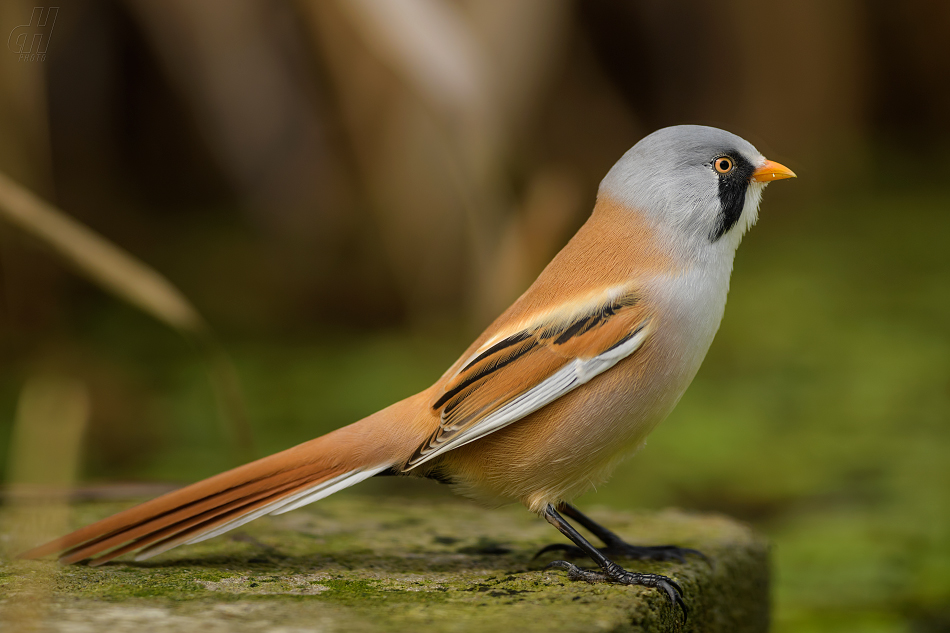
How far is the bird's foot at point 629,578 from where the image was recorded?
74.4 inches

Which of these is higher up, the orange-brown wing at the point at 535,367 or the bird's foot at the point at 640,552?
the orange-brown wing at the point at 535,367

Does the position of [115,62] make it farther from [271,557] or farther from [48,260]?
[271,557]

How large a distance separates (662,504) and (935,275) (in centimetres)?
353

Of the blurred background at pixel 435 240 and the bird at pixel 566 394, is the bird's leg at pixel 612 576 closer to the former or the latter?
the bird at pixel 566 394

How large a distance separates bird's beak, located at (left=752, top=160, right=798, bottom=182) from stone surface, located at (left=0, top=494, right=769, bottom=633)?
916 millimetres

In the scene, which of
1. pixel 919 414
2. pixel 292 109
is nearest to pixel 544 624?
pixel 919 414

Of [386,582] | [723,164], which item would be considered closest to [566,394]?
[386,582]

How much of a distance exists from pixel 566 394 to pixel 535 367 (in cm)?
9

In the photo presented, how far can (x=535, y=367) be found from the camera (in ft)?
6.79

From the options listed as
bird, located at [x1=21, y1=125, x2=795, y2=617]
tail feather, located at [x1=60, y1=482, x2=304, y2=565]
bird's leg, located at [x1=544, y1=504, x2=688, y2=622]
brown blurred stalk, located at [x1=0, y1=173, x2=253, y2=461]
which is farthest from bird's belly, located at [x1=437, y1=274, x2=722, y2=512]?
brown blurred stalk, located at [x1=0, y1=173, x2=253, y2=461]

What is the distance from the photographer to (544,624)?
162 cm

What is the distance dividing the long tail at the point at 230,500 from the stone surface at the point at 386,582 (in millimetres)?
56

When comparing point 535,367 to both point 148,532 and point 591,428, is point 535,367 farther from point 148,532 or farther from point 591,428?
point 148,532

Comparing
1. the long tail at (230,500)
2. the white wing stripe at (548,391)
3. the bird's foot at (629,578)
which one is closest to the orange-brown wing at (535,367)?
the white wing stripe at (548,391)
